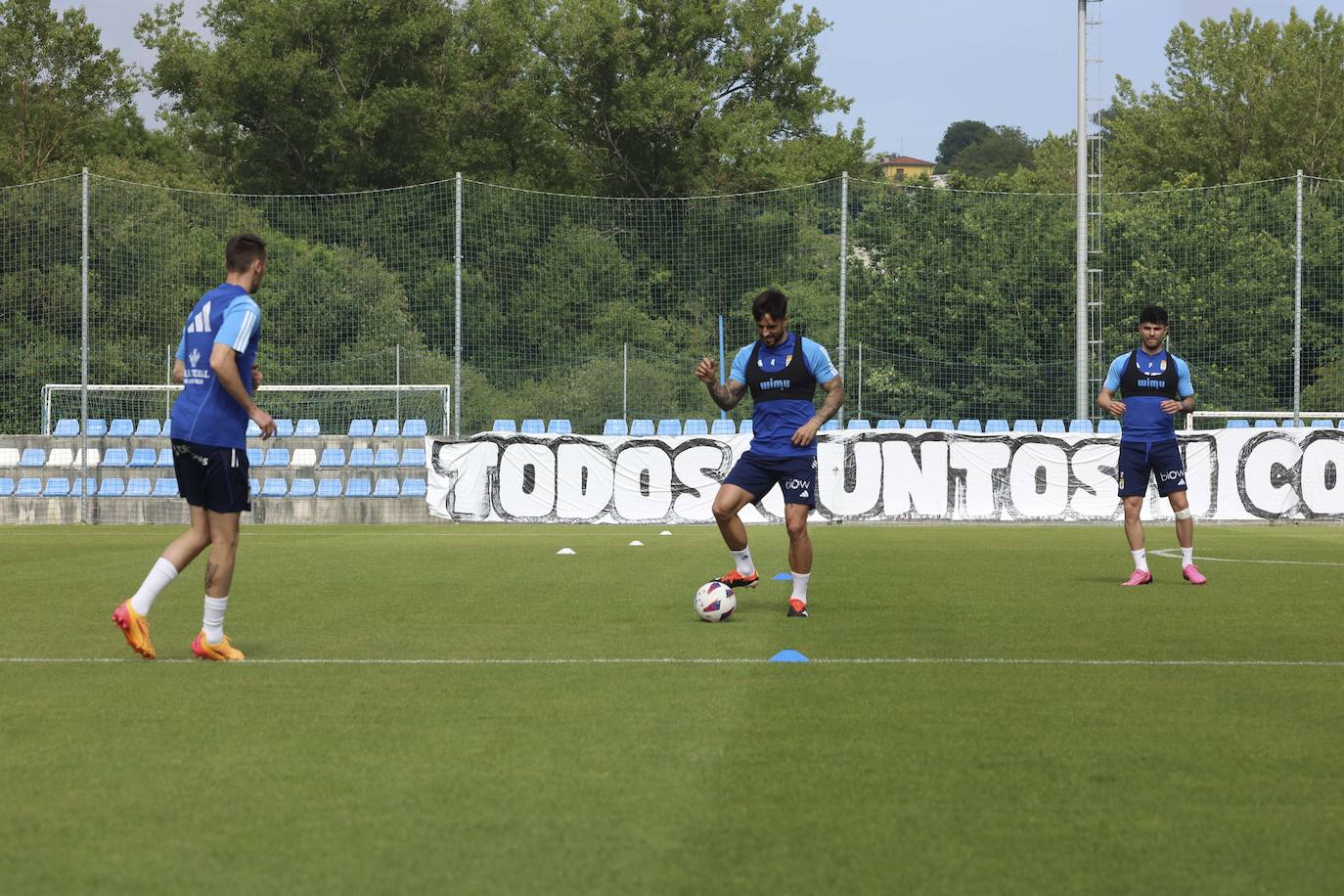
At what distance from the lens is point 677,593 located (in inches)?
457

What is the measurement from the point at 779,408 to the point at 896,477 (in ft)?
44.9

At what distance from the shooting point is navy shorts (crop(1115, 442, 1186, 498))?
1297cm

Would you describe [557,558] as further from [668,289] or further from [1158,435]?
[668,289]

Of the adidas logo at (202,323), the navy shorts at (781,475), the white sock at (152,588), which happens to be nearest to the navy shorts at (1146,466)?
the navy shorts at (781,475)

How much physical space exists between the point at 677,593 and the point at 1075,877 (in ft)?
25.4

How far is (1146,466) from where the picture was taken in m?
13.0

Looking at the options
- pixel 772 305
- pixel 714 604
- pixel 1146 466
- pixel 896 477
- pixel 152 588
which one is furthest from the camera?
pixel 896 477

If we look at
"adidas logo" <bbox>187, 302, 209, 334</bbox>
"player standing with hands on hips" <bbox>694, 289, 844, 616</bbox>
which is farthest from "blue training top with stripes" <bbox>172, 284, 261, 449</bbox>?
"player standing with hands on hips" <bbox>694, 289, 844, 616</bbox>

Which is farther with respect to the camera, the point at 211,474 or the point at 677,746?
the point at 211,474

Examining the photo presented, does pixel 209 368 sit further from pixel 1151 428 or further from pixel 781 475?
pixel 1151 428

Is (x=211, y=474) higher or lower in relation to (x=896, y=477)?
higher

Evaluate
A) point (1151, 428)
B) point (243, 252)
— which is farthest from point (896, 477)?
point (243, 252)

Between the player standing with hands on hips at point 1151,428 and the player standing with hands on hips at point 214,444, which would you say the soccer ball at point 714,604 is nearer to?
the player standing with hands on hips at point 214,444

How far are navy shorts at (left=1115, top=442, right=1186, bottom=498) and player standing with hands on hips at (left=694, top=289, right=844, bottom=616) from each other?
350cm
